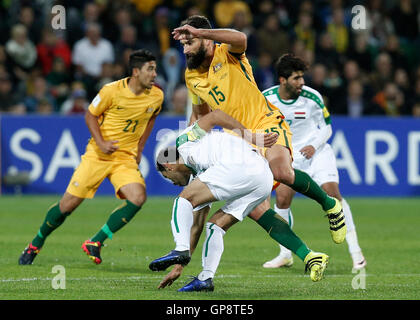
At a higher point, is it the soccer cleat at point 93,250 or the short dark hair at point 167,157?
the short dark hair at point 167,157

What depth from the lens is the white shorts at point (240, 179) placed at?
716 centimetres

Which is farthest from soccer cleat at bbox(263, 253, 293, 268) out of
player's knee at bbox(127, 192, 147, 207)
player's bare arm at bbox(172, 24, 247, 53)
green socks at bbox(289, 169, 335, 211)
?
player's bare arm at bbox(172, 24, 247, 53)

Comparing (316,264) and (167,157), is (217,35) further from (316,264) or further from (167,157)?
(316,264)

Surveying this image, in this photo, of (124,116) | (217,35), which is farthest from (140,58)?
(217,35)

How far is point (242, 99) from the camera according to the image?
8.30 m

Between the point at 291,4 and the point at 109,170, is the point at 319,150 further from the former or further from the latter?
the point at 291,4

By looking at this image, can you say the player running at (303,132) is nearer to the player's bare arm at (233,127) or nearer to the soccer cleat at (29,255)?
the player's bare arm at (233,127)

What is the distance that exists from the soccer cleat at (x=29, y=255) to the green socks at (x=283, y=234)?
9.22 ft

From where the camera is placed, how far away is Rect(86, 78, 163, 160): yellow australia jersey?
10.1 metres

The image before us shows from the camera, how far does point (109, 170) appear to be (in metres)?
10.0

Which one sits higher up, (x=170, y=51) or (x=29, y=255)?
(x=170, y=51)

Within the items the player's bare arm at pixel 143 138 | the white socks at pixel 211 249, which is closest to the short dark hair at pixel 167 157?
the white socks at pixel 211 249

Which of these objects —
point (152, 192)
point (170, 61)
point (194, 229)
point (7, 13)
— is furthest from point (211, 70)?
point (7, 13)

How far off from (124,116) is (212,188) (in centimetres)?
323
